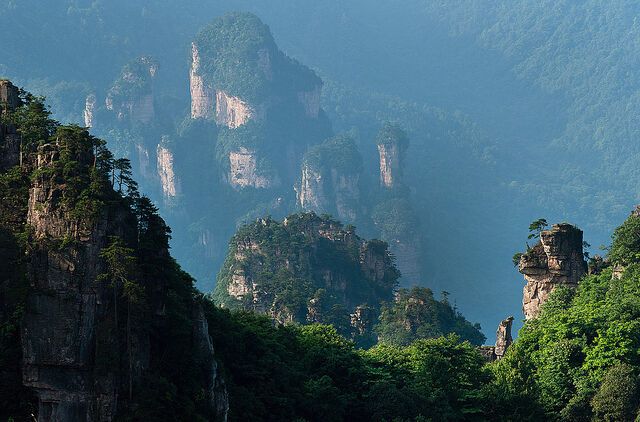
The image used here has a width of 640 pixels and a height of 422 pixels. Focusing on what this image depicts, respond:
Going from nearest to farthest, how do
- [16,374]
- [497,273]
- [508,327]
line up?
[16,374], [508,327], [497,273]

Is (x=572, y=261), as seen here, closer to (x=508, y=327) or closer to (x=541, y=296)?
(x=541, y=296)

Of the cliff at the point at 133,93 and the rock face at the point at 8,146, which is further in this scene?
the cliff at the point at 133,93

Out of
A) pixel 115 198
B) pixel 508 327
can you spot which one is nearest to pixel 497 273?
pixel 508 327

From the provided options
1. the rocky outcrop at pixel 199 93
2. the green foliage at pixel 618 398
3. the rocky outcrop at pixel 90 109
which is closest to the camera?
the green foliage at pixel 618 398

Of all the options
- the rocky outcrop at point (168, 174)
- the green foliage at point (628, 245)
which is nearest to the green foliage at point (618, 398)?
the green foliage at point (628, 245)

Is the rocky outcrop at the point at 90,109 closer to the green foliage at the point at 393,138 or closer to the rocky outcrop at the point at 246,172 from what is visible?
the rocky outcrop at the point at 246,172

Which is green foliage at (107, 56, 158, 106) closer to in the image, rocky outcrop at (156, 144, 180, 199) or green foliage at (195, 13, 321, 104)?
green foliage at (195, 13, 321, 104)

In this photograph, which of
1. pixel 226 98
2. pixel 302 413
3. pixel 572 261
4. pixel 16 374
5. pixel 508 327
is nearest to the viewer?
pixel 16 374

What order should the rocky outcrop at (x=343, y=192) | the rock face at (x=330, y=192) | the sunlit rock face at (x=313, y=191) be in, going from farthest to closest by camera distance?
the rocky outcrop at (x=343, y=192) → the rock face at (x=330, y=192) → the sunlit rock face at (x=313, y=191)
